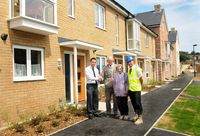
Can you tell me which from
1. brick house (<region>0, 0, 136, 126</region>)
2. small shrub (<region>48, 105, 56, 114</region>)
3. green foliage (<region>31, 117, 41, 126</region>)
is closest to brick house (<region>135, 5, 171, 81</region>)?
brick house (<region>0, 0, 136, 126</region>)

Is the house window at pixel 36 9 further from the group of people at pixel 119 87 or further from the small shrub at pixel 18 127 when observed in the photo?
the small shrub at pixel 18 127

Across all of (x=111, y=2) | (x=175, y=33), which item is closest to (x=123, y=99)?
(x=111, y=2)

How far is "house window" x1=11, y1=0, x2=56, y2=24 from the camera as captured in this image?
25.9 ft

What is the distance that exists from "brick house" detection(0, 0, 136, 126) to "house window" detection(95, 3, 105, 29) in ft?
3.46

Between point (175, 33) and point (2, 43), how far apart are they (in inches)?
2193

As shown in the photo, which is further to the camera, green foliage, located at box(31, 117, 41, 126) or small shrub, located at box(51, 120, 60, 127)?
green foliage, located at box(31, 117, 41, 126)

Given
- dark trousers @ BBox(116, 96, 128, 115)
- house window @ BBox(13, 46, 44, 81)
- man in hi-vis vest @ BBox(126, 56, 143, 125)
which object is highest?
house window @ BBox(13, 46, 44, 81)

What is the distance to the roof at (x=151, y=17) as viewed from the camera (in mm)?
35750

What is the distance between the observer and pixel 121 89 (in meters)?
8.30

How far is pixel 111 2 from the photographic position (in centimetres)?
1602

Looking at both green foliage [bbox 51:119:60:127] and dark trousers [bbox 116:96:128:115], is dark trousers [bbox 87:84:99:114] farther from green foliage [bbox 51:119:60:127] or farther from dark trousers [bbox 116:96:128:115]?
green foliage [bbox 51:119:60:127]

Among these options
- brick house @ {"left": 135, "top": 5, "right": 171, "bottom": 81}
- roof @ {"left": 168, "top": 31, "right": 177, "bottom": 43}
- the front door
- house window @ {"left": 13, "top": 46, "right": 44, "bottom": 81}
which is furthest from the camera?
roof @ {"left": 168, "top": 31, "right": 177, "bottom": 43}

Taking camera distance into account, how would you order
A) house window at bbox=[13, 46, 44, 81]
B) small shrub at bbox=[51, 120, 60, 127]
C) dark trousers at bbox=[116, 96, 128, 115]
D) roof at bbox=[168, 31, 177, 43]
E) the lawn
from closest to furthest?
the lawn, small shrub at bbox=[51, 120, 60, 127], house window at bbox=[13, 46, 44, 81], dark trousers at bbox=[116, 96, 128, 115], roof at bbox=[168, 31, 177, 43]

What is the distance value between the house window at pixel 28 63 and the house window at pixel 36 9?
3.90 feet
